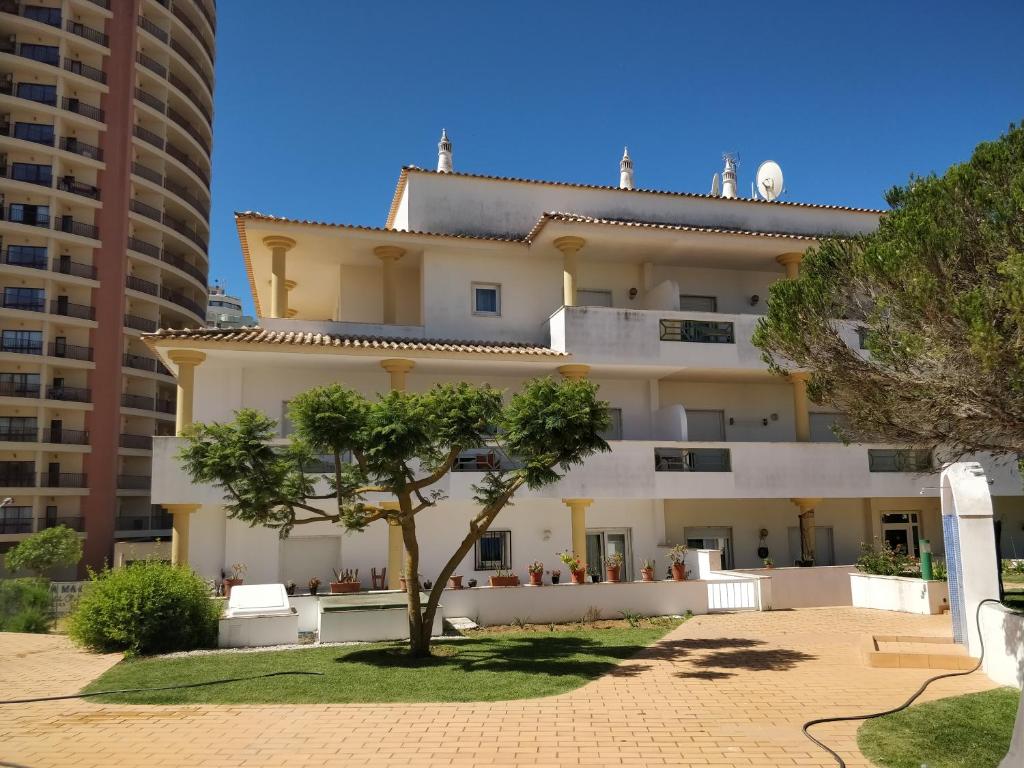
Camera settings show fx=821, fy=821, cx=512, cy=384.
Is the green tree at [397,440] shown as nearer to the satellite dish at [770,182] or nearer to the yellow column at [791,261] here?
the yellow column at [791,261]

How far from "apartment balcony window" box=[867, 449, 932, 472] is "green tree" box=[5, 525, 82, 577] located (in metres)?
35.6

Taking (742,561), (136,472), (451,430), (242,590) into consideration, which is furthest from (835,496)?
(136,472)

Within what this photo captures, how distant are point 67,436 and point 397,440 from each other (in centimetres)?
4254

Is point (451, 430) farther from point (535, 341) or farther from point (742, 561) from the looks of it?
point (742, 561)

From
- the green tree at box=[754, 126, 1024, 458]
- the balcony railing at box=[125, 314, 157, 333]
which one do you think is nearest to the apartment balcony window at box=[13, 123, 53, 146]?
the balcony railing at box=[125, 314, 157, 333]

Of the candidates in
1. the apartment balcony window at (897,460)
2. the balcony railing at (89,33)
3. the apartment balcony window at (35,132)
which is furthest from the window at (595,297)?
the balcony railing at (89,33)

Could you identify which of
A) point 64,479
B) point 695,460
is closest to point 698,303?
point 695,460

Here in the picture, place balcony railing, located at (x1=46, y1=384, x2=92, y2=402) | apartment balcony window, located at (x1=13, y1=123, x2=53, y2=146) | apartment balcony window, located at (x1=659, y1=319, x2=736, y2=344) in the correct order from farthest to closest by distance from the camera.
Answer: apartment balcony window, located at (x1=13, y1=123, x2=53, y2=146), balcony railing, located at (x1=46, y1=384, x2=92, y2=402), apartment balcony window, located at (x1=659, y1=319, x2=736, y2=344)

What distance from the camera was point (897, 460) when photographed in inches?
956

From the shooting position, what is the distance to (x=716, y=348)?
23953mm

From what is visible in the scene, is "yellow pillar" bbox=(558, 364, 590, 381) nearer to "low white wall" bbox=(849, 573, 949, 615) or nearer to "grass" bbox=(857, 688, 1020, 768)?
"low white wall" bbox=(849, 573, 949, 615)

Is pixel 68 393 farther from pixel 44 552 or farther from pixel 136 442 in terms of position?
pixel 44 552

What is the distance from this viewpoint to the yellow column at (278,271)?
74.2ft

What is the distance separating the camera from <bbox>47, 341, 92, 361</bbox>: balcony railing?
161 feet
